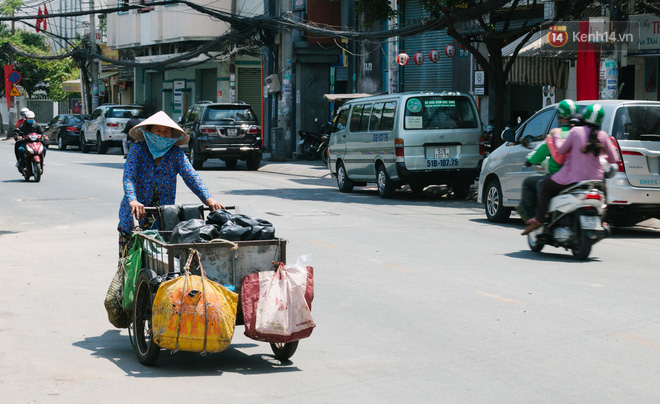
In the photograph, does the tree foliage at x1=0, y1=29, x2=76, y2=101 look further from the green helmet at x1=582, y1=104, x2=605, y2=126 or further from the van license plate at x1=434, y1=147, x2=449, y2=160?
the green helmet at x1=582, y1=104, x2=605, y2=126

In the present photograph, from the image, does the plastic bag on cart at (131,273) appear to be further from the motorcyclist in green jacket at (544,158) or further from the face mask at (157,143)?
the motorcyclist in green jacket at (544,158)

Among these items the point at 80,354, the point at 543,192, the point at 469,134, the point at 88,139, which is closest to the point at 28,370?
the point at 80,354

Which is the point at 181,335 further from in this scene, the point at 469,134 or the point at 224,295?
the point at 469,134

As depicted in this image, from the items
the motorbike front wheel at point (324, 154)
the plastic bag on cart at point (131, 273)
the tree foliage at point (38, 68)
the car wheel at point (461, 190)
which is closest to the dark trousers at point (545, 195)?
the plastic bag on cart at point (131, 273)

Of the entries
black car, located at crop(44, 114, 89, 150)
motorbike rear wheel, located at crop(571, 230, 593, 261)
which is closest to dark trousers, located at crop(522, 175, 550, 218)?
motorbike rear wheel, located at crop(571, 230, 593, 261)

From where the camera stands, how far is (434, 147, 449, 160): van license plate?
63.1 feet

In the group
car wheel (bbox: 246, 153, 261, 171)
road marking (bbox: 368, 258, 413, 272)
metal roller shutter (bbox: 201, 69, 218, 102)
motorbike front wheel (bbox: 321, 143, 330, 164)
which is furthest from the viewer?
metal roller shutter (bbox: 201, 69, 218, 102)

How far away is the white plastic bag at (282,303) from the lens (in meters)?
6.14

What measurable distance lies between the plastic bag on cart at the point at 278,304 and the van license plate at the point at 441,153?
13.2m

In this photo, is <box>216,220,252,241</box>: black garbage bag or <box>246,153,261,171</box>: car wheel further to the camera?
<box>246,153,261,171</box>: car wheel

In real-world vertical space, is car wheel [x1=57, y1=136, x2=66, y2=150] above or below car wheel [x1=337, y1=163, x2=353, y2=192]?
above

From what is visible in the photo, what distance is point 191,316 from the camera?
592 centimetres

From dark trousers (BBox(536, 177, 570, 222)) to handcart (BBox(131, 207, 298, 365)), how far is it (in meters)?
5.65

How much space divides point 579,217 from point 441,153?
8230mm
